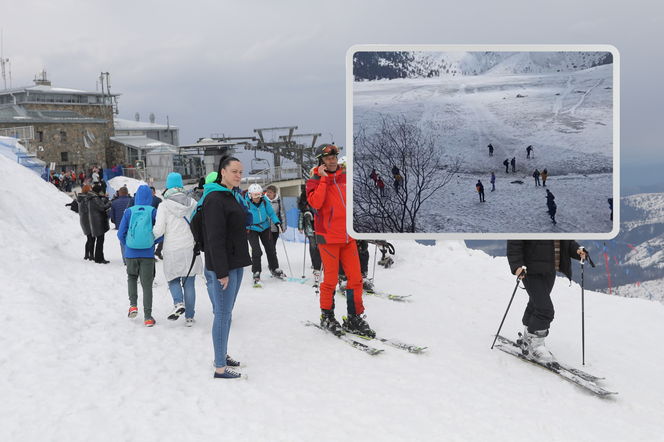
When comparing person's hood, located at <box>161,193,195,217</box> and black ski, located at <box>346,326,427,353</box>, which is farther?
person's hood, located at <box>161,193,195,217</box>

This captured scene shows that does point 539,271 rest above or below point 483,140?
below

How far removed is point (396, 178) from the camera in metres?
3.32

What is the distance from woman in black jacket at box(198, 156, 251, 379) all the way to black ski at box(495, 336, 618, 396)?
9.74 feet

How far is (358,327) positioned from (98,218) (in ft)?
25.0

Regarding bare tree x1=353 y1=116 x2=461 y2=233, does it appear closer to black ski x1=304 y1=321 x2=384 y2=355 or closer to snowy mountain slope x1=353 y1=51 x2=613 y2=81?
snowy mountain slope x1=353 y1=51 x2=613 y2=81

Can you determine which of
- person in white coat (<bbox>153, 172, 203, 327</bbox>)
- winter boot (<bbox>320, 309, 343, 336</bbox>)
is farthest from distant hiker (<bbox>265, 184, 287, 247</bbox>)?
winter boot (<bbox>320, 309, 343, 336</bbox>)

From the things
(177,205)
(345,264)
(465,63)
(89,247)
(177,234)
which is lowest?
(89,247)

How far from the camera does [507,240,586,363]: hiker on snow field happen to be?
4699 millimetres

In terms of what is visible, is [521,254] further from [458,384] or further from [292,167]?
[292,167]

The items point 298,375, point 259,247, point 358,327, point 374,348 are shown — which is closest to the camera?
point 298,375

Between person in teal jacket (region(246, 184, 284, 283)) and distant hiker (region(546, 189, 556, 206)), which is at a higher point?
distant hiker (region(546, 189, 556, 206))

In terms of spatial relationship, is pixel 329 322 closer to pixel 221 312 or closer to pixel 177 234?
pixel 221 312

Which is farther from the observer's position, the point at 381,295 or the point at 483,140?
the point at 381,295

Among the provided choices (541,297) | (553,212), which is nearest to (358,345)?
(541,297)
